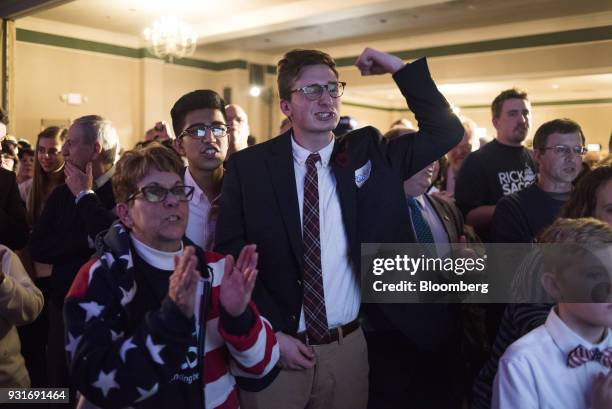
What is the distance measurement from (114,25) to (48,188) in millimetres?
7060

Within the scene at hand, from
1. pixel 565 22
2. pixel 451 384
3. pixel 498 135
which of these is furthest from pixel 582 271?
pixel 565 22

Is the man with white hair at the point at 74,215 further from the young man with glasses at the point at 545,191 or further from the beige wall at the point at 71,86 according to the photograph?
the beige wall at the point at 71,86

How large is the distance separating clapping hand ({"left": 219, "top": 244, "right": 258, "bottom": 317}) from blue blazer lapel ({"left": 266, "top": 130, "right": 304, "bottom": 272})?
1.21 ft

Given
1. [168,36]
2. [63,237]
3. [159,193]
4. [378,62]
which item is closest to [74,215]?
[63,237]

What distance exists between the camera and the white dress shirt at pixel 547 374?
1.23 metres

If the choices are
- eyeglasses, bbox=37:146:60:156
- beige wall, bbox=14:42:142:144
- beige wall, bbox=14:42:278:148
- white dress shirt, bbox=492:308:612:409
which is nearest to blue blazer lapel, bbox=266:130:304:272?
white dress shirt, bbox=492:308:612:409

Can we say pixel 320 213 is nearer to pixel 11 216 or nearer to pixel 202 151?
pixel 202 151

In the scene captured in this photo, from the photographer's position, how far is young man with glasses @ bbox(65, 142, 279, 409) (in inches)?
43.8

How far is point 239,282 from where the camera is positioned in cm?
123

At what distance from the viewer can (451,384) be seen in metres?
2.34

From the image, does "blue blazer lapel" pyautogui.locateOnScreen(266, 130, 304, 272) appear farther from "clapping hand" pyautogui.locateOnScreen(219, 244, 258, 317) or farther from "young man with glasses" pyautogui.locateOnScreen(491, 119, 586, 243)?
"young man with glasses" pyautogui.locateOnScreen(491, 119, 586, 243)

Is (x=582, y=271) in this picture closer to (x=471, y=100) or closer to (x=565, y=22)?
(x=565, y=22)

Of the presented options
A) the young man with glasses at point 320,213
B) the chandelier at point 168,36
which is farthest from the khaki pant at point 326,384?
the chandelier at point 168,36

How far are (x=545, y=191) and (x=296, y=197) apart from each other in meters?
1.26
